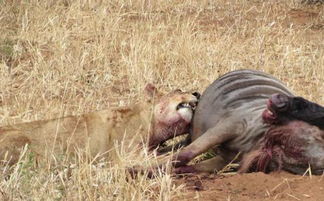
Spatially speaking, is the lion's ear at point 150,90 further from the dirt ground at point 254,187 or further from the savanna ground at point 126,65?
the dirt ground at point 254,187

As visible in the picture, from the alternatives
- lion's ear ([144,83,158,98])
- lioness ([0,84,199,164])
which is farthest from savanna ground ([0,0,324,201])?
lion's ear ([144,83,158,98])

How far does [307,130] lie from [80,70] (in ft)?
11.3

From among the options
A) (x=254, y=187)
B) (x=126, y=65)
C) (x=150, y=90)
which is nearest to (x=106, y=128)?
(x=150, y=90)

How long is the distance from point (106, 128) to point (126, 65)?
207 cm

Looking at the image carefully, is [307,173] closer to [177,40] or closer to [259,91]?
[259,91]

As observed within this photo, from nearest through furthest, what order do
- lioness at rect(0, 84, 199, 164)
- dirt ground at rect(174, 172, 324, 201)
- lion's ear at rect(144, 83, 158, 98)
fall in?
dirt ground at rect(174, 172, 324, 201) < lioness at rect(0, 84, 199, 164) < lion's ear at rect(144, 83, 158, 98)

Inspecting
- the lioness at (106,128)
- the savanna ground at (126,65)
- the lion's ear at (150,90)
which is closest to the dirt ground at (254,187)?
the savanna ground at (126,65)

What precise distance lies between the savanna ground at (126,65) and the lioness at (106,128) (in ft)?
1.58

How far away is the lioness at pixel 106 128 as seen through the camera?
216 inches

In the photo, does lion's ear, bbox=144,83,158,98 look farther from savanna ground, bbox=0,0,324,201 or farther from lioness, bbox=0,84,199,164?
savanna ground, bbox=0,0,324,201

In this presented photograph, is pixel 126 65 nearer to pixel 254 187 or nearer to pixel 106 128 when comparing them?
pixel 106 128

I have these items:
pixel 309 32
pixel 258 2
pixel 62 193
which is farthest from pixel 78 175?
pixel 258 2

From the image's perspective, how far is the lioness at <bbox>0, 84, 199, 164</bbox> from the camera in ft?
18.0

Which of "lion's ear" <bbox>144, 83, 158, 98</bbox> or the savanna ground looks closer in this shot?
the savanna ground
